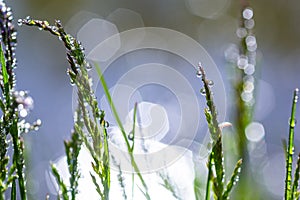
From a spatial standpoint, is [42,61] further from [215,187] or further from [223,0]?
[215,187]

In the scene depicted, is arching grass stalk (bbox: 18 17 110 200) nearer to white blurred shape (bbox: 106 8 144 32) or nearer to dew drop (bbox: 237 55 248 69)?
dew drop (bbox: 237 55 248 69)

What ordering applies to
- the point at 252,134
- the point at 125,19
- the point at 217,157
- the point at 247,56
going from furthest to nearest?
the point at 125,19
the point at 252,134
the point at 247,56
the point at 217,157

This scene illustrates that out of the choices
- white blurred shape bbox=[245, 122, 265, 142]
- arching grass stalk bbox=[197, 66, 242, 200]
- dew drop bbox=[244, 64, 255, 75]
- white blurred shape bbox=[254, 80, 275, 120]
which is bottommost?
arching grass stalk bbox=[197, 66, 242, 200]

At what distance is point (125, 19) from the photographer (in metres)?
4.09

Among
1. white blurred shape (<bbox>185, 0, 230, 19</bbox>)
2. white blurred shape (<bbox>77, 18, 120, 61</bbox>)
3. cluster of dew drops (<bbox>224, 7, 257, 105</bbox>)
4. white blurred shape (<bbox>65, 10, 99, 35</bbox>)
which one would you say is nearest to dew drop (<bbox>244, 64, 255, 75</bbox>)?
cluster of dew drops (<bbox>224, 7, 257, 105</bbox>)

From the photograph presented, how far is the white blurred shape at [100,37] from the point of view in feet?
12.6

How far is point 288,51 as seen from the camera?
12.5 feet

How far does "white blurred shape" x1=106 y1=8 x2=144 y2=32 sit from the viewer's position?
4.04 m

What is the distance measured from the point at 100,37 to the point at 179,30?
52cm

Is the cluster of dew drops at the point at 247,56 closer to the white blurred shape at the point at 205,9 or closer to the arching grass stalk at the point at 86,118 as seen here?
the arching grass stalk at the point at 86,118

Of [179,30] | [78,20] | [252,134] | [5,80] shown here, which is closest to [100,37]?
[78,20]

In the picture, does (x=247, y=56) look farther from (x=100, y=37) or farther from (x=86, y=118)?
(x=100, y=37)

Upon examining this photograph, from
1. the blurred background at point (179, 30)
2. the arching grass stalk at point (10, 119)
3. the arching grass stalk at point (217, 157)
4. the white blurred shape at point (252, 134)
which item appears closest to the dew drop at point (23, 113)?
the arching grass stalk at point (10, 119)

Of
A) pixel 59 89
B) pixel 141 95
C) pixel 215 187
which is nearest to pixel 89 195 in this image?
pixel 215 187
